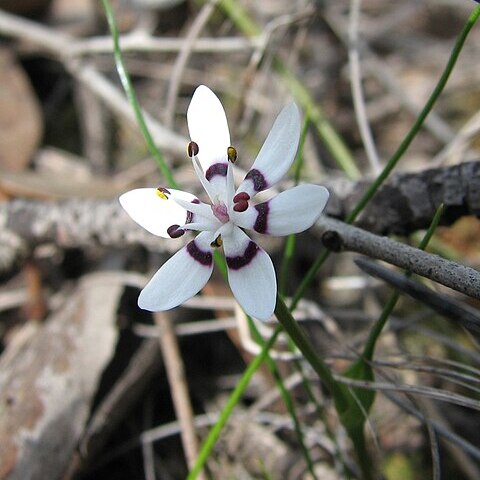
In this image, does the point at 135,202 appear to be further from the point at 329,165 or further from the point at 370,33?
the point at 370,33

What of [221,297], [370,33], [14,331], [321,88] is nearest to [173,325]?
[221,297]

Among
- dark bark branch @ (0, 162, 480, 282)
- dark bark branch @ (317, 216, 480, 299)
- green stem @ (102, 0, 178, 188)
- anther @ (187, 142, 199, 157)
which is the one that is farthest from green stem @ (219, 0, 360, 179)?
anther @ (187, 142, 199, 157)

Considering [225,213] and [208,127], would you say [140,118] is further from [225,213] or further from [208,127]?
[225,213]

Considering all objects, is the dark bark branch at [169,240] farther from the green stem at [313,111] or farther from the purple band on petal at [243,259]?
the green stem at [313,111]

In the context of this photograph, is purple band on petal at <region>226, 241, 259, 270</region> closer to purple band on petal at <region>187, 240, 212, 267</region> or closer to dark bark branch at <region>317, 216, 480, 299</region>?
purple band on petal at <region>187, 240, 212, 267</region>

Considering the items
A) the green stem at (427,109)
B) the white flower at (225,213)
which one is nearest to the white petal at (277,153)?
the white flower at (225,213)

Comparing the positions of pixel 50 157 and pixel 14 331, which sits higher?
pixel 50 157

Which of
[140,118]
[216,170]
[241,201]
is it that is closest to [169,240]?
[140,118]
